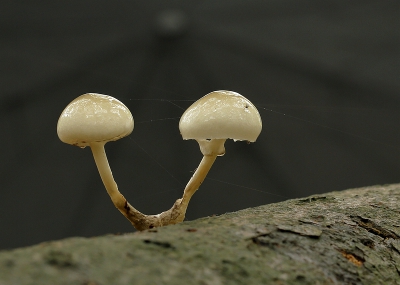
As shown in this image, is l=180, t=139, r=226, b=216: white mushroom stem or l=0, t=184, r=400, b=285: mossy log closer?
l=0, t=184, r=400, b=285: mossy log

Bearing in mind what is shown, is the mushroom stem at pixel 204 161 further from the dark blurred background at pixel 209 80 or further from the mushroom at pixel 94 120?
the dark blurred background at pixel 209 80

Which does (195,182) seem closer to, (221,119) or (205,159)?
(205,159)

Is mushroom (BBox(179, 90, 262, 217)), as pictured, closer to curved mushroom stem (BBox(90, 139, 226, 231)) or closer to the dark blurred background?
curved mushroom stem (BBox(90, 139, 226, 231))

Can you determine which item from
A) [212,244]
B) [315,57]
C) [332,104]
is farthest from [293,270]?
[332,104]

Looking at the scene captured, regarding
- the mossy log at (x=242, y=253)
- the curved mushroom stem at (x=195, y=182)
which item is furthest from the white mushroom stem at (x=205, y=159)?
the mossy log at (x=242, y=253)

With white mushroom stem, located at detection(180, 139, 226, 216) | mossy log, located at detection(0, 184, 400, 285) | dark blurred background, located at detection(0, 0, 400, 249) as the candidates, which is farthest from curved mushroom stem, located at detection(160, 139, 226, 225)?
dark blurred background, located at detection(0, 0, 400, 249)

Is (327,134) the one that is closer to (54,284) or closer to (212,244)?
(212,244)

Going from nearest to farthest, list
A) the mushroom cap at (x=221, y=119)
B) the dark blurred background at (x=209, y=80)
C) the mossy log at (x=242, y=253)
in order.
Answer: the mossy log at (x=242, y=253) → the mushroom cap at (x=221, y=119) → the dark blurred background at (x=209, y=80)
